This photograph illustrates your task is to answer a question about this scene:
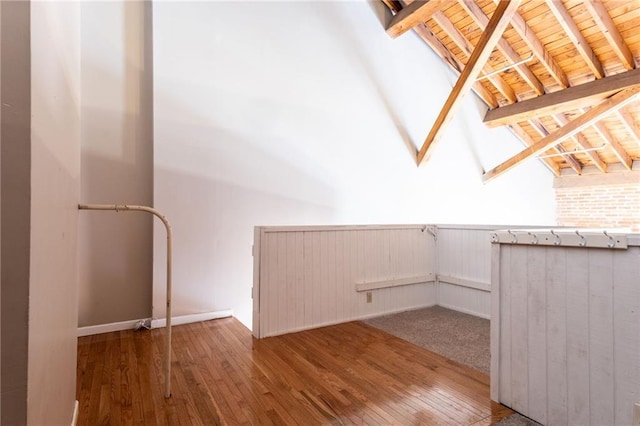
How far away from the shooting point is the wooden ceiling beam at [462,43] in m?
4.89

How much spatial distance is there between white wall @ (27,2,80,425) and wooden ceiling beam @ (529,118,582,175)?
704 centimetres

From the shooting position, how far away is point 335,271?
10.9 ft

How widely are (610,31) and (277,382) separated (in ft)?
17.9

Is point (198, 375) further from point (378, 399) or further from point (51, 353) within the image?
point (51, 353)

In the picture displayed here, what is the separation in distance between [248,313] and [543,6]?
534cm

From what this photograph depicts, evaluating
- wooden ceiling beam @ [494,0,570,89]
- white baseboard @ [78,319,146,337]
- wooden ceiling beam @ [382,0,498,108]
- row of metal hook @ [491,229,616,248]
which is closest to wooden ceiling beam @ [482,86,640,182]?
wooden ceiling beam @ [494,0,570,89]

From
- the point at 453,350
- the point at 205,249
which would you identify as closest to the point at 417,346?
the point at 453,350

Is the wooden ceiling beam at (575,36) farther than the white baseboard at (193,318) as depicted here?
Yes

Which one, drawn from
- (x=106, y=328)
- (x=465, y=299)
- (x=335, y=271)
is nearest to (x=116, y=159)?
(x=106, y=328)

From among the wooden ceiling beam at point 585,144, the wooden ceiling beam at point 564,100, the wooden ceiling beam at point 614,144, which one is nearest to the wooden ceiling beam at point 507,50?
the wooden ceiling beam at point 564,100

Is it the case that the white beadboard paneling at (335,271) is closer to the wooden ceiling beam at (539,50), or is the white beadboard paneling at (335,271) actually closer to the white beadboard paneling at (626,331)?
the white beadboard paneling at (626,331)

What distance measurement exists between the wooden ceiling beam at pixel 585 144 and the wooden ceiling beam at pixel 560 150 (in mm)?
294

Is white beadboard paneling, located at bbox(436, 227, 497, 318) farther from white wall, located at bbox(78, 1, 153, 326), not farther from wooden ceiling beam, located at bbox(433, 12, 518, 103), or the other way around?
white wall, located at bbox(78, 1, 153, 326)

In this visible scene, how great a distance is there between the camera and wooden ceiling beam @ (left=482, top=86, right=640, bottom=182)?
457 cm
